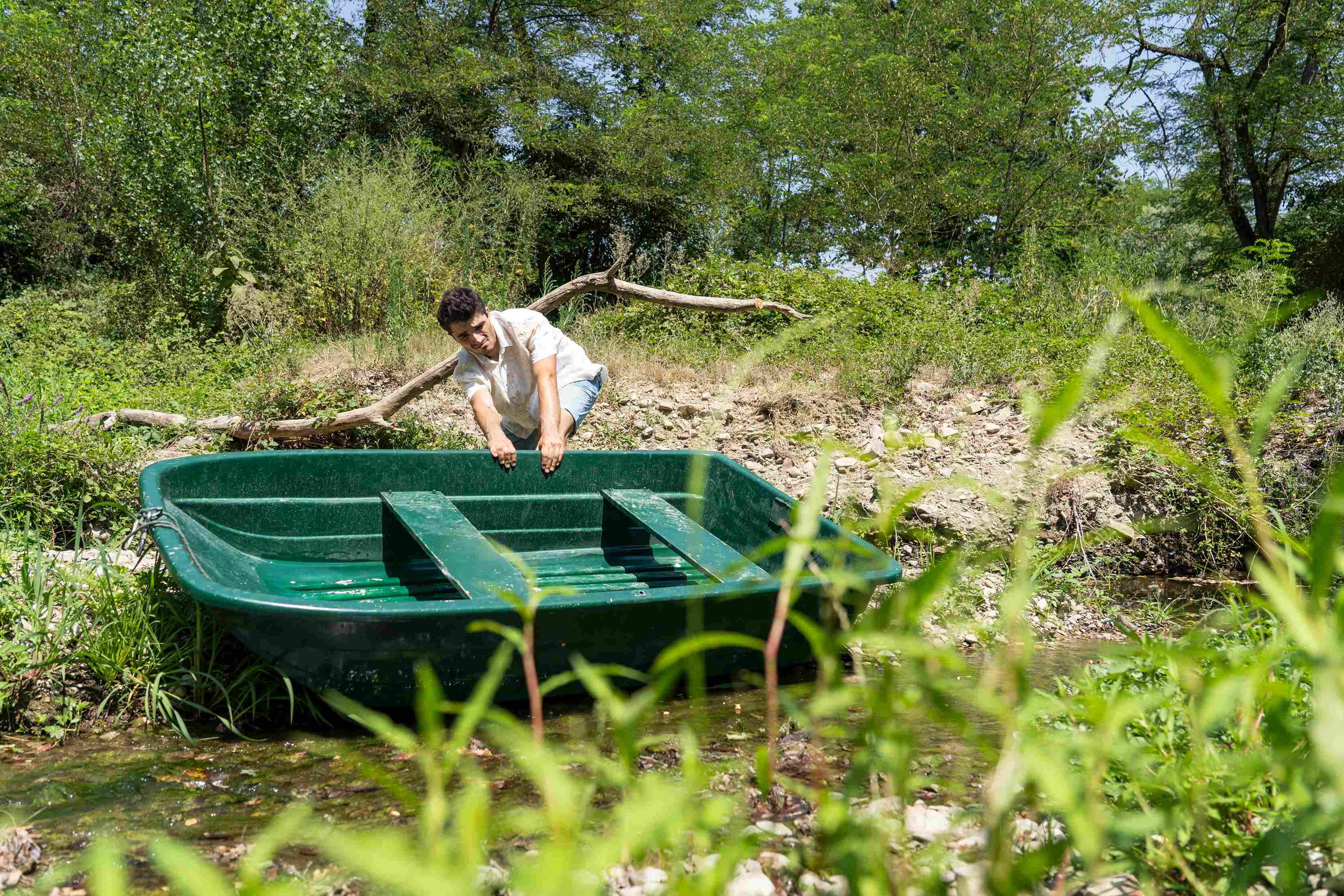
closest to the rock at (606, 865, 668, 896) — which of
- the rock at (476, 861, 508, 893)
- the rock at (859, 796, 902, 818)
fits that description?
the rock at (476, 861, 508, 893)

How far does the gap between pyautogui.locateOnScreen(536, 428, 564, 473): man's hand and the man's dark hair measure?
25.6 inches

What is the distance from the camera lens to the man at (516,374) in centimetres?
419

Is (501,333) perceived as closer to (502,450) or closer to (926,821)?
(502,450)

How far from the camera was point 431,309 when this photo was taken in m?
9.67

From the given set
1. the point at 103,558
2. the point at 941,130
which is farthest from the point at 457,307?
the point at 941,130

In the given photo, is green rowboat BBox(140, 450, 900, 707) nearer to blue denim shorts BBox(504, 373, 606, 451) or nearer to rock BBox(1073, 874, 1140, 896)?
blue denim shorts BBox(504, 373, 606, 451)

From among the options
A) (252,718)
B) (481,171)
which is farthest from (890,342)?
(481,171)

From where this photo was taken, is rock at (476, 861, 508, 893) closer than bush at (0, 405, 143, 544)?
Yes

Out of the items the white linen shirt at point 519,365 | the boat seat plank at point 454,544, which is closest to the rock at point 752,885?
the boat seat plank at point 454,544

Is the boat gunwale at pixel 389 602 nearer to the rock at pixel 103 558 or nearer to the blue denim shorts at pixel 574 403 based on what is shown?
the rock at pixel 103 558

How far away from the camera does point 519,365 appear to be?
177 inches

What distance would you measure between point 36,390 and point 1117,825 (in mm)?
6262

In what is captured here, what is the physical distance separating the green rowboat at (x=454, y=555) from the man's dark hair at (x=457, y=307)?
0.73m

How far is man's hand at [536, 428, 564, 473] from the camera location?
4.27 meters
